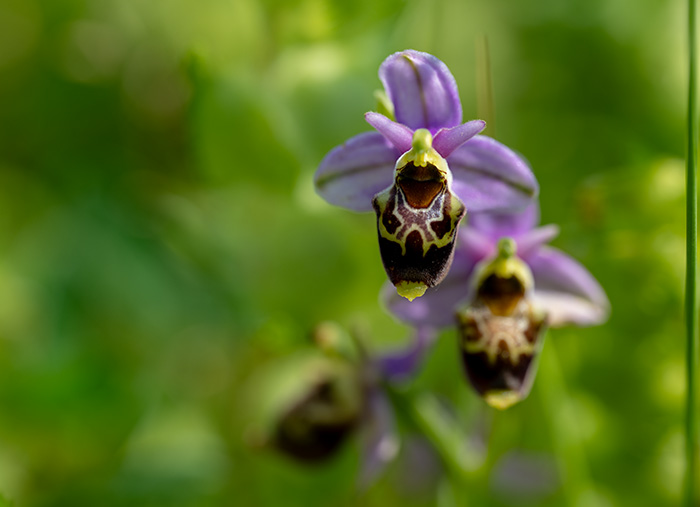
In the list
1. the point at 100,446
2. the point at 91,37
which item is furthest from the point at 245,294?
the point at 91,37

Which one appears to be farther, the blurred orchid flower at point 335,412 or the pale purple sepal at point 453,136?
the blurred orchid flower at point 335,412

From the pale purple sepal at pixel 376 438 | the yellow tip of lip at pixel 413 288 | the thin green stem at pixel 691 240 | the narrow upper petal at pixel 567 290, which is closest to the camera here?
the yellow tip of lip at pixel 413 288

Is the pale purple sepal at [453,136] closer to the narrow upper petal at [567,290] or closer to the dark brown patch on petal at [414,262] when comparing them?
the dark brown patch on petal at [414,262]

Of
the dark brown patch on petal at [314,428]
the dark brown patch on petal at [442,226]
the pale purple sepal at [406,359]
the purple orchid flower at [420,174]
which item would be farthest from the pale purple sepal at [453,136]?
the dark brown patch on petal at [314,428]

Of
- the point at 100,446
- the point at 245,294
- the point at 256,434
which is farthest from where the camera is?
the point at 100,446

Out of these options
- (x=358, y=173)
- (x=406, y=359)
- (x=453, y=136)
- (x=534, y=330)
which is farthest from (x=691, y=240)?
(x=406, y=359)

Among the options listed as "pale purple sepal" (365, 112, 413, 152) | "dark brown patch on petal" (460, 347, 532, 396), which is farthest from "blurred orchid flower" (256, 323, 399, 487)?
"pale purple sepal" (365, 112, 413, 152)

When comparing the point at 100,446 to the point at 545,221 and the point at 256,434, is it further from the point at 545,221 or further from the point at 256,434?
the point at 545,221
